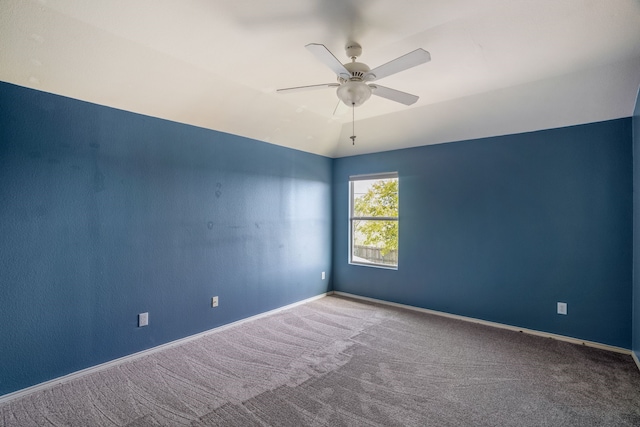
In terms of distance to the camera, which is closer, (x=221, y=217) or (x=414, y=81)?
(x=414, y=81)

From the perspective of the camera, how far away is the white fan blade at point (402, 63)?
72.9 inches

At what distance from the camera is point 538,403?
7.18ft

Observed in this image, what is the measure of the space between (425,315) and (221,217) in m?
2.91

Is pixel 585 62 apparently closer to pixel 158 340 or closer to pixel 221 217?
pixel 221 217

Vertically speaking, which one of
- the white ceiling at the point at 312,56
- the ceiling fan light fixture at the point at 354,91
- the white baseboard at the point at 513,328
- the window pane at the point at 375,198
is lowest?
the white baseboard at the point at 513,328

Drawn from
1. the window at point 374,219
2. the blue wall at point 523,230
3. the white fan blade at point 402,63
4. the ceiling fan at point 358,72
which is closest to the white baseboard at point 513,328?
the blue wall at point 523,230

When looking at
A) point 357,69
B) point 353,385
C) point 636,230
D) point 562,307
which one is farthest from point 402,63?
point 562,307

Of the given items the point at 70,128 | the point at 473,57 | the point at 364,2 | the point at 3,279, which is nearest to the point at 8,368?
the point at 3,279

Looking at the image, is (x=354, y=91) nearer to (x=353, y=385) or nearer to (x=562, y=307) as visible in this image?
(x=353, y=385)

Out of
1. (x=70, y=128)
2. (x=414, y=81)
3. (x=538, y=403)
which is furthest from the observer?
(x=414, y=81)

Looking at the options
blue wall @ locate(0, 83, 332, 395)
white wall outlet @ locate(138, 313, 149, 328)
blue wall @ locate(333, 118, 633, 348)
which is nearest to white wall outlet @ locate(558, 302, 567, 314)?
blue wall @ locate(333, 118, 633, 348)

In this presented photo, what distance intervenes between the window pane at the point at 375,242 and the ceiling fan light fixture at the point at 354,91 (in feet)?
8.53

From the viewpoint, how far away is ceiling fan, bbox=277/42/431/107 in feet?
6.18

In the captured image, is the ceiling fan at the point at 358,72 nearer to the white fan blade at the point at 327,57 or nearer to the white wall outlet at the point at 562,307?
the white fan blade at the point at 327,57
